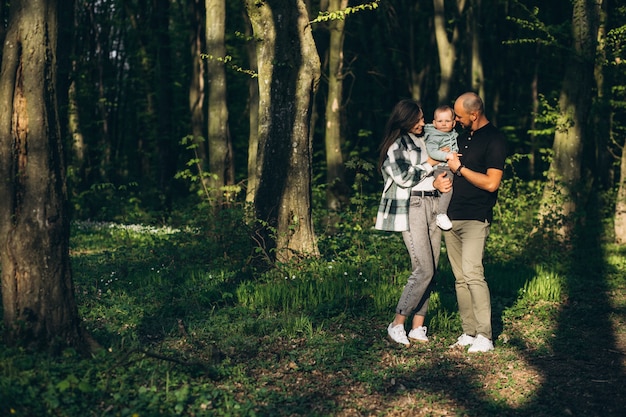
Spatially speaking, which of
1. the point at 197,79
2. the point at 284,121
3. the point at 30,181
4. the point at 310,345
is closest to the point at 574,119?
the point at 284,121

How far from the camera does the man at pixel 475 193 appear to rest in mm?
6715

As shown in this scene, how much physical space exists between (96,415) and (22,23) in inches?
116

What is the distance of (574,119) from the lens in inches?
568

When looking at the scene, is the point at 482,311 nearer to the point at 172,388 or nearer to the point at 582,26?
the point at 172,388

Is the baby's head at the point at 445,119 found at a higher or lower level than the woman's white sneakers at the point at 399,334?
higher

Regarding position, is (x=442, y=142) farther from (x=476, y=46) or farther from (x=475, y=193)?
(x=476, y=46)

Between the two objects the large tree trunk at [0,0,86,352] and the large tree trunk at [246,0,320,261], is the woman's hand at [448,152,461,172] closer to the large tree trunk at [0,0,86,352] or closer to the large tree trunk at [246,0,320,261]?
the large tree trunk at [0,0,86,352]

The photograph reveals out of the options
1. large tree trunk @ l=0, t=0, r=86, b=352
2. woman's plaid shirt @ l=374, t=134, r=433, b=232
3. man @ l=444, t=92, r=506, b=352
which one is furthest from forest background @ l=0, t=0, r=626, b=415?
woman's plaid shirt @ l=374, t=134, r=433, b=232

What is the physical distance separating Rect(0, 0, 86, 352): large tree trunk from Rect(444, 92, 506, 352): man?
351 centimetres

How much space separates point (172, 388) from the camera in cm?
542

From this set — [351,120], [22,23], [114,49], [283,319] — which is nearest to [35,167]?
[22,23]

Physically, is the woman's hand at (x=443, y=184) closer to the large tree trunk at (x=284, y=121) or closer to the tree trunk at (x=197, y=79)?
the large tree trunk at (x=284, y=121)

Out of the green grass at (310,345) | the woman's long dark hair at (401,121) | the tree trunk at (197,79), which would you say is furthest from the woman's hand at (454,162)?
the tree trunk at (197,79)

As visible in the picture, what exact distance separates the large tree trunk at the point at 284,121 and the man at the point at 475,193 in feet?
12.2
